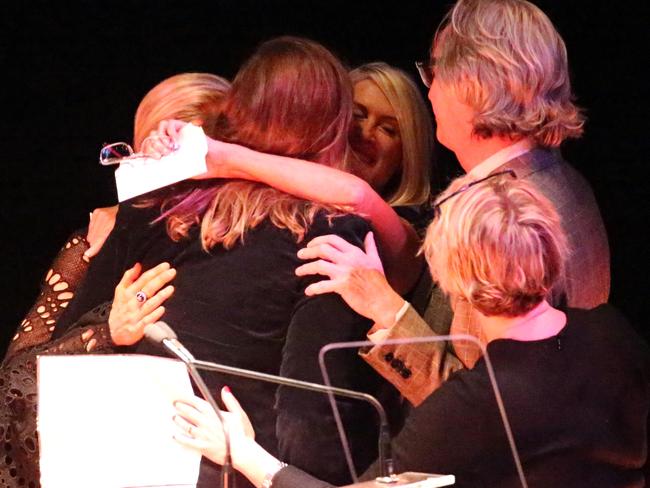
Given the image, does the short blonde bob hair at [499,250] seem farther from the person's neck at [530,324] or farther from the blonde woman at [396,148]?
the blonde woman at [396,148]

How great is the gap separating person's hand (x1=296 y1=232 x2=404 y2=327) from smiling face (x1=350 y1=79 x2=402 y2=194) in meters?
0.70

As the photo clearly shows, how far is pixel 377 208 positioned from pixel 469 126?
272mm

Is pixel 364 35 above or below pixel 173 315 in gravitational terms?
above

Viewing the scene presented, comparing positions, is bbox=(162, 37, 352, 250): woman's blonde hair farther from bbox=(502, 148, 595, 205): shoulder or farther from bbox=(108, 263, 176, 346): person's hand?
bbox=(502, 148, 595, 205): shoulder

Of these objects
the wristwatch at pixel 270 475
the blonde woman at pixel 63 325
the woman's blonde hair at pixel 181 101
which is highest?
the woman's blonde hair at pixel 181 101

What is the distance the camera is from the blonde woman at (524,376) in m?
2.17

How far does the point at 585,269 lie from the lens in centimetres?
249

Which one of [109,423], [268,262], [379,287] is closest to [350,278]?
[379,287]

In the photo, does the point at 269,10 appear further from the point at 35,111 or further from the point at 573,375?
the point at 573,375

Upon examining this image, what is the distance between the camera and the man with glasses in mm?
2469

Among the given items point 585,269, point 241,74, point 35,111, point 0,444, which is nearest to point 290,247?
point 241,74

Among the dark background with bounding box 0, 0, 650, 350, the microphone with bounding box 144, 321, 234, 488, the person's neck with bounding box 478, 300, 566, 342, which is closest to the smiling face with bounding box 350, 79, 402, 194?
the dark background with bounding box 0, 0, 650, 350

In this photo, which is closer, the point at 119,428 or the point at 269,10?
the point at 119,428

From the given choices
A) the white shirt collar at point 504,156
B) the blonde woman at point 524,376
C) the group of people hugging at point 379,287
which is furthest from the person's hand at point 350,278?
the white shirt collar at point 504,156
